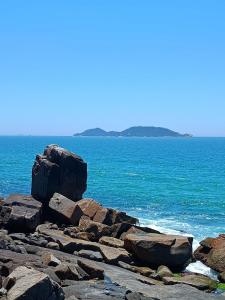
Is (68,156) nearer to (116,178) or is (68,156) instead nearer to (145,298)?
(145,298)

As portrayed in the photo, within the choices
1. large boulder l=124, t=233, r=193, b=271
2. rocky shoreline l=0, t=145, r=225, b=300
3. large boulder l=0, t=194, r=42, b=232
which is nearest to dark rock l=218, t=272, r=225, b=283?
rocky shoreline l=0, t=145, r=225, b=300

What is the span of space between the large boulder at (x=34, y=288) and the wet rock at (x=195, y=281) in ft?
35.4

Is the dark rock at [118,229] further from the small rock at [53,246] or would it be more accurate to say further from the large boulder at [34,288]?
the large boulder at [34,288]

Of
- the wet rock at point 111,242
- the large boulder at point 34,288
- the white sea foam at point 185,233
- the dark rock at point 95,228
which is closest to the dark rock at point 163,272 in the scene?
the white sea foam at point 185,233

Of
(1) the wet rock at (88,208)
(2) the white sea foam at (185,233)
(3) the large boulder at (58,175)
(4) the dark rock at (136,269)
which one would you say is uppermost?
(3) the large boulder at (58,175)

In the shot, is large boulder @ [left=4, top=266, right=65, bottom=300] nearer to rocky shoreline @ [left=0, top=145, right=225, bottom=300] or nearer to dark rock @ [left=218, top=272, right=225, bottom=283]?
rocky shoreline @ [left=0, top=145, right=225, bottom=300]

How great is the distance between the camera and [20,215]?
114ft

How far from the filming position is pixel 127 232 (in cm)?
3631

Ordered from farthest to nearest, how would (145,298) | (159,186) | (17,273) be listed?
(159,186)
(145,298)
(17,273)

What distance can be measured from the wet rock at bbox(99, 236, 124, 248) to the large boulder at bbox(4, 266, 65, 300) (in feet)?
49.4

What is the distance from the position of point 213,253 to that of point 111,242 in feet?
21.4

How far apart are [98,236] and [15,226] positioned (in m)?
5.38

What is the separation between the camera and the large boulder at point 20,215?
34281 millimetres

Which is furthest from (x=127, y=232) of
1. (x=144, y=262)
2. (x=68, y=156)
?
(x=68, y=156)
